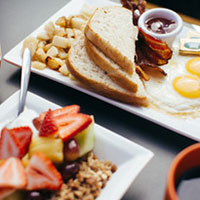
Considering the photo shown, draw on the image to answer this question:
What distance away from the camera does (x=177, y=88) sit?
194cm

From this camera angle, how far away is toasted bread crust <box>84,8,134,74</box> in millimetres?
1849

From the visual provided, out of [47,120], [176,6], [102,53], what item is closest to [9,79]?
[102,53]

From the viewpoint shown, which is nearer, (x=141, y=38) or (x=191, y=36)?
(x=141, y=38)

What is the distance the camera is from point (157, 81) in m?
2.00

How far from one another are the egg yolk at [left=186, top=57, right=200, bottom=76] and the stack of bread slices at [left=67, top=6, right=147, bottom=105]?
0.37m

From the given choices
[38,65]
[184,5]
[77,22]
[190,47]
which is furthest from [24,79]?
[184,5]

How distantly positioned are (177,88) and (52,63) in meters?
0.75

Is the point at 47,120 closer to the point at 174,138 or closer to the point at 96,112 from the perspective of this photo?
the point at 96,112

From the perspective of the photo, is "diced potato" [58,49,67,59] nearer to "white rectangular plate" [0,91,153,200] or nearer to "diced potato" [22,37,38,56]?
"diced potato" [22,37,38,56]

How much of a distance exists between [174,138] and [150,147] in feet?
0.45

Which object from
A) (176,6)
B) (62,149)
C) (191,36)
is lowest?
(176,6)

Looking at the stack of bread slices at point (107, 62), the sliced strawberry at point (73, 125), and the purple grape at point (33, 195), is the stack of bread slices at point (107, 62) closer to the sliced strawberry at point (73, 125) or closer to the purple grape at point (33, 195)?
the sliced strawberry at point (73, 125)

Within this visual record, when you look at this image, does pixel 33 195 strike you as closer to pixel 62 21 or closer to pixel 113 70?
pixel 113 70

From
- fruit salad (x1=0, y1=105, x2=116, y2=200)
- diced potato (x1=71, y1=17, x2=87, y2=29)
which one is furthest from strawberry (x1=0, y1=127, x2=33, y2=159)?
diced potato (x1=71, y1=17, x2=87, y2=29)
